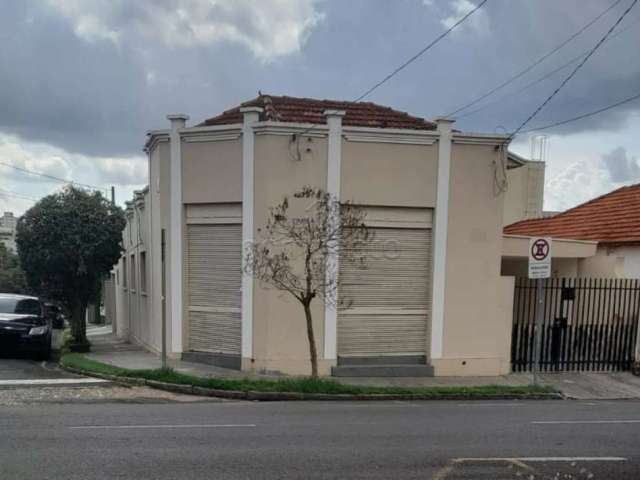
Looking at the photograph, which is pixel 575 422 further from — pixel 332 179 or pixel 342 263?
pixel 332 179

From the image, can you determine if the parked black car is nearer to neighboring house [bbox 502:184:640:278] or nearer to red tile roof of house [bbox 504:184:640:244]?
neighboring house [bbox 502:184:640:278]

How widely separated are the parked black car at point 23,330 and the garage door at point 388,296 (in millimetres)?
7687

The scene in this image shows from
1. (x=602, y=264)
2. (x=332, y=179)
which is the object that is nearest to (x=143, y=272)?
(x=332, y=179)

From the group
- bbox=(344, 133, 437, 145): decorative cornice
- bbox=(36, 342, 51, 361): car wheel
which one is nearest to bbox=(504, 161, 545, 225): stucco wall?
bbox=(344, 133, 437, 145): decorative cornice

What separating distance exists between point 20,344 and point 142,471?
10380 mm

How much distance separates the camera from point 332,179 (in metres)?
12.6

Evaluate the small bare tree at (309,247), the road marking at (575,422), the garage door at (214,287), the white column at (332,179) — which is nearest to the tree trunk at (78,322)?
the garage door at (214,287)

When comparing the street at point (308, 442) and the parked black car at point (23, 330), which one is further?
the parked black car at point (23, 330)

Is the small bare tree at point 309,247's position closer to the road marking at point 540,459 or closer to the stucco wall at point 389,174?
the stucco wall at point 389,174

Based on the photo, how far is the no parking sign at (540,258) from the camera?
11.9 m

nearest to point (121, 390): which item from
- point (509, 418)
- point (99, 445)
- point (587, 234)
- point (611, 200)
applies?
point (99, 445)

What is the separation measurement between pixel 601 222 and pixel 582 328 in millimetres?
4443

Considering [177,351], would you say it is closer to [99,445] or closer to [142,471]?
[99,445]

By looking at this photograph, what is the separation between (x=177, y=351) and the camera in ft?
43.8
